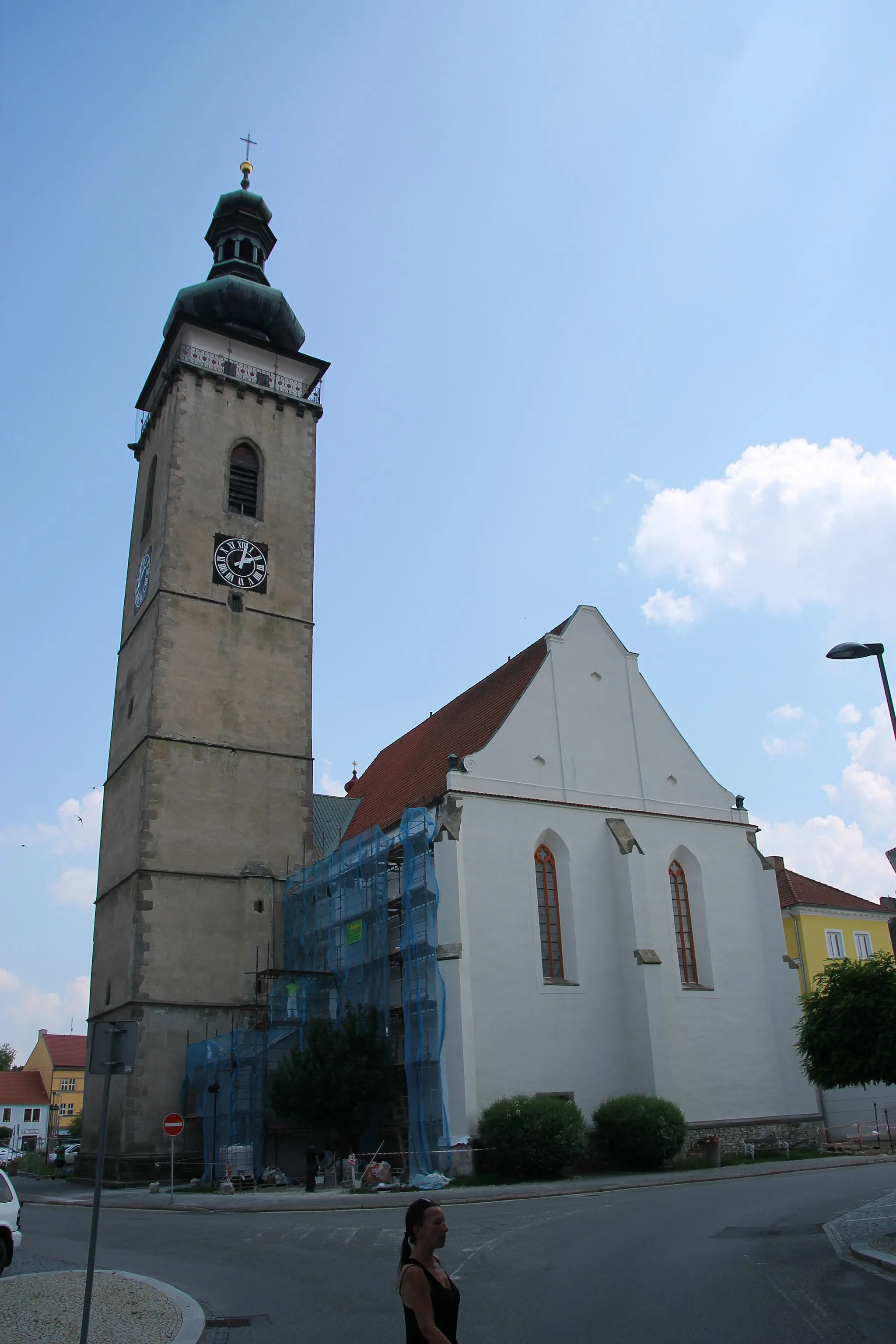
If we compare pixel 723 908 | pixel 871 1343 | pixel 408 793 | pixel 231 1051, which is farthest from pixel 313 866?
pixel 871 1343

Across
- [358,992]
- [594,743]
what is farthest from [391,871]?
[594,743]

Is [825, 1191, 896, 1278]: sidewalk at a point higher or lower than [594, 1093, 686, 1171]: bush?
lower

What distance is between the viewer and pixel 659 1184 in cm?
1964

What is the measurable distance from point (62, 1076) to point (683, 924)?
6783 centimetres

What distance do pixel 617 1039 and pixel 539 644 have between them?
1010cm

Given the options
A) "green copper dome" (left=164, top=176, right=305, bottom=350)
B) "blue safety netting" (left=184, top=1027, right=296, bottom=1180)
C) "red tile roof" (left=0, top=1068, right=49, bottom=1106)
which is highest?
"green copper dome" (left=164, top=176, right=305, bottom=350)

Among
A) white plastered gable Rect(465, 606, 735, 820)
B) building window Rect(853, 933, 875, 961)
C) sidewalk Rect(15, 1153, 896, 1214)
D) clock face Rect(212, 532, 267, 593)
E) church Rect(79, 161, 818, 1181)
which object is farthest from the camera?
building window Rect(853, 933, 875, 961)

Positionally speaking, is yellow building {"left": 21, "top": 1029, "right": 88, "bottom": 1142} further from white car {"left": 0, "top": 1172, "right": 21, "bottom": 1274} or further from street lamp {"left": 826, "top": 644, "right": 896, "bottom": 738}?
street lamp {"left": 826, "top": 644, "right": 896, "bottom": 738}

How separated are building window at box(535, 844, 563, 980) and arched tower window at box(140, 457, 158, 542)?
16648mm

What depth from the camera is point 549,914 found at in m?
25.2

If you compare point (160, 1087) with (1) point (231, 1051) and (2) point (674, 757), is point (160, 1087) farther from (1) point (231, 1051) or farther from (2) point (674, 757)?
(2) point (674, 757)

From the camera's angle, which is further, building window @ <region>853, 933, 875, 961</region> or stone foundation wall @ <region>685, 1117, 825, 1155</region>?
building window @ <region>853, 933, 875, 961</region>

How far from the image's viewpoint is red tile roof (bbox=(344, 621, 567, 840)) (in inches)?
1075

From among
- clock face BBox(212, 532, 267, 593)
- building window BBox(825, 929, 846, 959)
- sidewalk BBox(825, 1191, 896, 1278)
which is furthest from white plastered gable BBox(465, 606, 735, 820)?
sidewalk BBox(825, 1191, 896, 1278)
